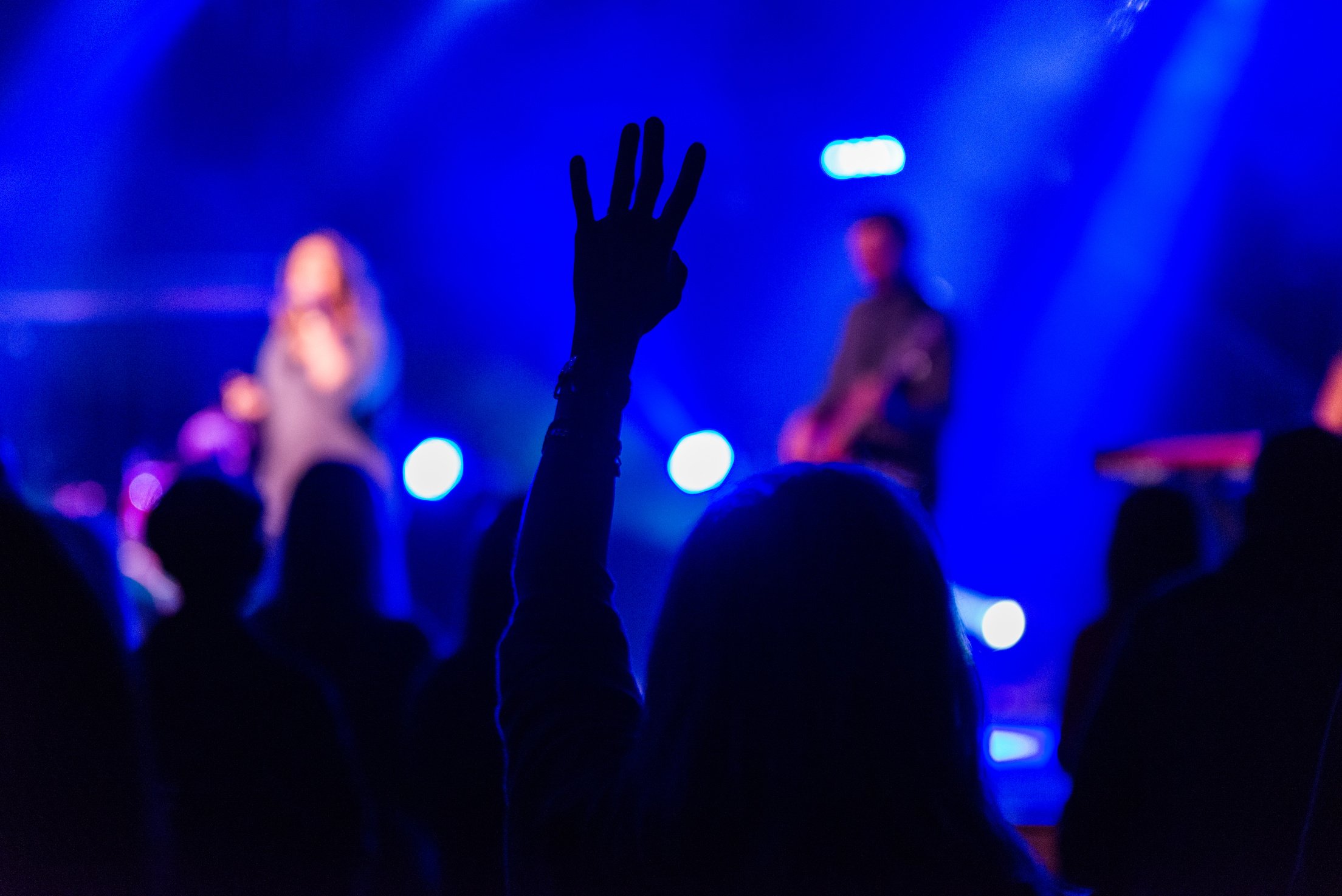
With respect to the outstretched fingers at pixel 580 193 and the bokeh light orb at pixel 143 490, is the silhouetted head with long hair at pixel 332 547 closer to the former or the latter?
the outstretched fingers at pixel 580 193

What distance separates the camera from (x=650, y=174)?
1104 millimetres

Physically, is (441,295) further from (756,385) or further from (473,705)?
(473,705)

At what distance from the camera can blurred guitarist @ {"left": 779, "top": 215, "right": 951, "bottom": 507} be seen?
13.5 feet

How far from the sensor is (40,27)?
5.92 metres

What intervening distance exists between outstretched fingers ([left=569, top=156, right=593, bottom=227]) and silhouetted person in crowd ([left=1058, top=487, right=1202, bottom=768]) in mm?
1609

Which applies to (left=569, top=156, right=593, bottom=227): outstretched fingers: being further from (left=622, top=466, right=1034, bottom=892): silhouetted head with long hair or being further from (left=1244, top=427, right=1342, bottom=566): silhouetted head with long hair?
(left=1244, top=427, right=1342, bottom=566): silhouetted head with long hair

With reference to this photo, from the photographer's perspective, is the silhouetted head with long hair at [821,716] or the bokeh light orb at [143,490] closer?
the silhouetted head with long hair at [821,716]

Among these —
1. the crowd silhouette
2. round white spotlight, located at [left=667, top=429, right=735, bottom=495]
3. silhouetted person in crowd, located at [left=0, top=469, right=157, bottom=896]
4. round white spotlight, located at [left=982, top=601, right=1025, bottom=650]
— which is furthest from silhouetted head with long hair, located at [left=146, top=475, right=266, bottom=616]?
round white spotlight, located at [left=667, top=429, right=735, bottom=495]

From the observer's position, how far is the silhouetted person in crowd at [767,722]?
34.1 inches

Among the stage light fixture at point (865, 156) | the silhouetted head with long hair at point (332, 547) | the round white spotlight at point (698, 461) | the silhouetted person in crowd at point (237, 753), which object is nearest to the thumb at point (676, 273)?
the silhouetted person in crowd at point (237, 753)

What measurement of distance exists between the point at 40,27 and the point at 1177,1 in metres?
5.71

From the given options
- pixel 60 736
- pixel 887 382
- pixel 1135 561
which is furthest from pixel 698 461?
pixel 60 736

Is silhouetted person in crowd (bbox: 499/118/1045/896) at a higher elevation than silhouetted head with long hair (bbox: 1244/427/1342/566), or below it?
below

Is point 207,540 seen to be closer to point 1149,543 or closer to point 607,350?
point 607,350
